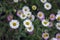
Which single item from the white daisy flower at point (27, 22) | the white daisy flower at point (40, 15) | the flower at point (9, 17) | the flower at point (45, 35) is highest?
the flower at point (9, 17)

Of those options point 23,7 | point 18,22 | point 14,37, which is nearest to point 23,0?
point 23,7

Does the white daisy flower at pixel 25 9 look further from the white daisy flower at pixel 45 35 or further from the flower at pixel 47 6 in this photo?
the white daisy flower at pixel 45 35

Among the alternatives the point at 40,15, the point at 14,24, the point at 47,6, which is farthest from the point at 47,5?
the point at 14,24

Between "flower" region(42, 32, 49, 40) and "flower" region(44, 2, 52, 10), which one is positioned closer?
"flower" region(42, 32, 49, 40)

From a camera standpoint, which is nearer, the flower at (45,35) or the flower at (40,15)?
the flower at (45,35)

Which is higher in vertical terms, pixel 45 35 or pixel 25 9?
pixel 25 9

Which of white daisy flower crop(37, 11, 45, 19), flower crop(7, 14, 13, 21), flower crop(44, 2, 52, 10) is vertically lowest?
white daisy flower crop(37, 11, 45, 19)

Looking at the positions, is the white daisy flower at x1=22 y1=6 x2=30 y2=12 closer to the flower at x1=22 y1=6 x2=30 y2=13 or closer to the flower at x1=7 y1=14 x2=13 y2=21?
the flower at x1=22 y1=6 x2=30 y2=13

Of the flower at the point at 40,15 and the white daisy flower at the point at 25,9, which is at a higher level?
the white daisy flower at the point at 25,9

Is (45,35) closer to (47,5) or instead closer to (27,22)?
(27,22)

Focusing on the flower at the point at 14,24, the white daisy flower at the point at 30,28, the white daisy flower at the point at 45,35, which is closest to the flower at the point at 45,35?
the white daisy flower at the point at 45,35

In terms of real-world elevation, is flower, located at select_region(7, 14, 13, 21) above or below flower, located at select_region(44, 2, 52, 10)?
below

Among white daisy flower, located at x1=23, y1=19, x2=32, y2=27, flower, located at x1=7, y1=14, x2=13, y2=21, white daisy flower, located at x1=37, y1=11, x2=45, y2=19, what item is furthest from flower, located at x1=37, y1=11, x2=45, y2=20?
flower, located at x1=7, y1=14, x2=13, y2=21
